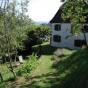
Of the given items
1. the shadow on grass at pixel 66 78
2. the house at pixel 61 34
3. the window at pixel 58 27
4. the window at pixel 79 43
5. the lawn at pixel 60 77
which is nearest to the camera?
the shadow on grass at pixel 66 78

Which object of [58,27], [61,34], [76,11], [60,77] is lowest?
[60,77]

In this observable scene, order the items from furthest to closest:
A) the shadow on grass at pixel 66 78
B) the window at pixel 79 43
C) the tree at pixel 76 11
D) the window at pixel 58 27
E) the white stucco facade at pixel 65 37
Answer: the window at pixel 58 27 < the white stucco facade at pixel 65 37 < the window at pixel 79 43 < the tree at pixel 76 11 < the shadow on grass at pixel 66 78

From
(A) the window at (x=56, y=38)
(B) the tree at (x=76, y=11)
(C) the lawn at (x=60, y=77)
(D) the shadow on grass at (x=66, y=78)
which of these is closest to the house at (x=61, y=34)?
(A) the window at (x=56, y=38)

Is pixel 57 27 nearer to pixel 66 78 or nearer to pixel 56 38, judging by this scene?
pixel 56 38

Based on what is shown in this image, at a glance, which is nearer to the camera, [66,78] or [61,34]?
[66,78]

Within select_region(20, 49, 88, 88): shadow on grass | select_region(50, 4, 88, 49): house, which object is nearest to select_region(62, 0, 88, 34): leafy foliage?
select_region(20, 49, 88, 88): shadow on grass

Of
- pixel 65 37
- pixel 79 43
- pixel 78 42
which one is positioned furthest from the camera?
pixel 65 37

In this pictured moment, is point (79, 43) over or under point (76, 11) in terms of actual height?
under

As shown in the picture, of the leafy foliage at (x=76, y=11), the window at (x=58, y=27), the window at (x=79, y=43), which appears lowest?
the window at (x=79, y=43)

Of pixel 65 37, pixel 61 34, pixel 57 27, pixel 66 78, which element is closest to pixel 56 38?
pixel 61 34

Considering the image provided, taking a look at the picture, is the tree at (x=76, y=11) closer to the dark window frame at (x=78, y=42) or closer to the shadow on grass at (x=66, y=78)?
the shadow on grass at (x=66, y=78)

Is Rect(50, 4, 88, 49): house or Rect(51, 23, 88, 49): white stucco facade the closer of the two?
Rect(50, 4, 88, 49): house

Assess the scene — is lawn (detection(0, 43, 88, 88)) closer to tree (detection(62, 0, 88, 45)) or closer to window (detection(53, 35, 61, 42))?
tree (detection(62, 0, 88, 45))

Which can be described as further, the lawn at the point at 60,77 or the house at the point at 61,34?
the house at the point at 61,34
